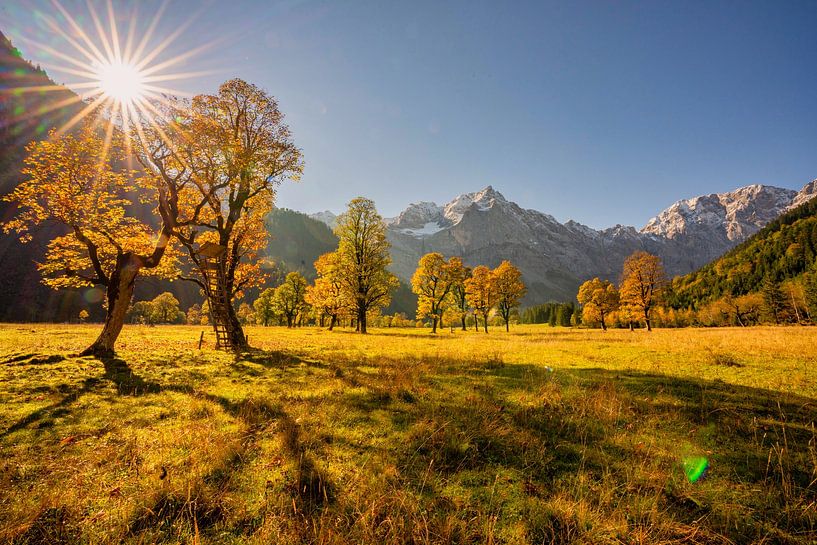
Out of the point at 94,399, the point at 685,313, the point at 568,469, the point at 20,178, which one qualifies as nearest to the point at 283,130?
the point at 94,399

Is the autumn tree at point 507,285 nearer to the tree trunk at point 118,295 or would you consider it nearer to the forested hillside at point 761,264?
the tree trunk at point 118,295

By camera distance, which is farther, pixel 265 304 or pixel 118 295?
pixel 265 304

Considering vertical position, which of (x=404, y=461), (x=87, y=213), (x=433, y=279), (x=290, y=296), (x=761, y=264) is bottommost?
(x=404, y=461)

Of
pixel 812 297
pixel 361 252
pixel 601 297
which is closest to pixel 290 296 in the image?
pixel 361 252

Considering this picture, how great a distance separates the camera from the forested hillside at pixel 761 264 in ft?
379

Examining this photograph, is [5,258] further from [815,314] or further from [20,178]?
[815,314]

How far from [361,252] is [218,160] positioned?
20.6 m

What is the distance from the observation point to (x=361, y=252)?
127 feet

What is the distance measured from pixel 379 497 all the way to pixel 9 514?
425cm

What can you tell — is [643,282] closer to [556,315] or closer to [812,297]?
[812,297]

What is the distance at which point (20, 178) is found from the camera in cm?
16312

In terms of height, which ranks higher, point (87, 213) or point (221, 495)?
point (87, 213)

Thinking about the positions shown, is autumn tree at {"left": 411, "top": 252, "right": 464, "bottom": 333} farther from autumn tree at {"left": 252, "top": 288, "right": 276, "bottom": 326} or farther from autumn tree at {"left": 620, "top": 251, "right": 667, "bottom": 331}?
autumn tree at {"left": 252, "top": 288, "right": 276, "bottom": 326}

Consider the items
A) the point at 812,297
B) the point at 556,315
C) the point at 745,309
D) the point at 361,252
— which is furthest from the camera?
the point at 556,315
